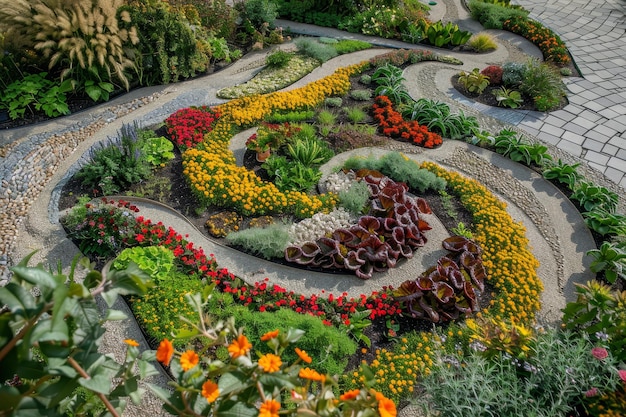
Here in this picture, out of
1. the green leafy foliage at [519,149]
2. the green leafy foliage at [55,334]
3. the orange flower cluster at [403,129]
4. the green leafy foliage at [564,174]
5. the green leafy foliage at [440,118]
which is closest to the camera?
the green leafy foliage at [55,334]

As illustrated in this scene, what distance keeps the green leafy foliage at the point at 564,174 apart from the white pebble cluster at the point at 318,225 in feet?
11.8

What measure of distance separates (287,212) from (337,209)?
77cm

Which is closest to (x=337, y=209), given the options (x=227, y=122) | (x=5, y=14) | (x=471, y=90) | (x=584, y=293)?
(x=227, y=122)

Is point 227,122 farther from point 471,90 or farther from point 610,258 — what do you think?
point 610,258

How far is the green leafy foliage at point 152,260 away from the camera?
6.18m

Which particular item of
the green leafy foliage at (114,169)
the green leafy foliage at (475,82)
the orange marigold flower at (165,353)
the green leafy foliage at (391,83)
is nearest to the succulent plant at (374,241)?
the green leafy foliage at (114,169)

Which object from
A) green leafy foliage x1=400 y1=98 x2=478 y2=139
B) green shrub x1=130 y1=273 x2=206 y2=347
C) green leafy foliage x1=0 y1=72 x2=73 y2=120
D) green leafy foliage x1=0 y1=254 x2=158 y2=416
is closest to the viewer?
green leafy foliage x1=0 y1=254 x2=158 y2=416

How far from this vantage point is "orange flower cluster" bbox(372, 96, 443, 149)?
Result: 359 inches

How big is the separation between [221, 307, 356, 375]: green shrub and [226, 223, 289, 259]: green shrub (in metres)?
1.09

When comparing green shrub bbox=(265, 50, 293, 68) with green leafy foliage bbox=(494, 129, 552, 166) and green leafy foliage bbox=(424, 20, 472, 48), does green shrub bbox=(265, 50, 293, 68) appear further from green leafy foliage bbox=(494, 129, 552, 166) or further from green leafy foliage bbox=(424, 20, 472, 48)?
green leafy foliage bbox=(494, 129, 552, 166)

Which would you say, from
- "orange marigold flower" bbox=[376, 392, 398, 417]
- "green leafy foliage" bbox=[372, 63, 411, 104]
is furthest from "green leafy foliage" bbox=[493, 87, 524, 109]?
"orange marigold flower" bbox=[376, 392, 398, 417]

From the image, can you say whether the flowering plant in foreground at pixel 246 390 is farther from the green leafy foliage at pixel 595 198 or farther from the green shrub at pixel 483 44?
the green shrub at pixel 483 44

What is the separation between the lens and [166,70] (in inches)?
395

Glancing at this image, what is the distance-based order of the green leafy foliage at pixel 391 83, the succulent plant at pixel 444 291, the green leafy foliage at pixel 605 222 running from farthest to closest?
the green leafy foliage at pixel 391 83 → the green leafy foliage at pixel 605 222 → the succulent plant at pixel 444 291
